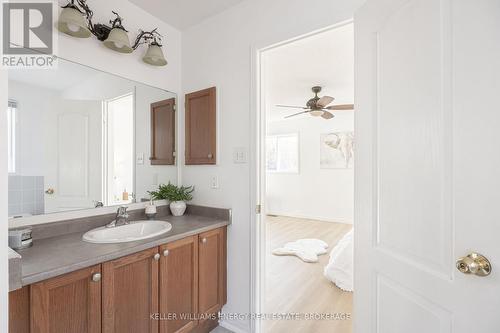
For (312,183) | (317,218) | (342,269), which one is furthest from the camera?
(312,183)

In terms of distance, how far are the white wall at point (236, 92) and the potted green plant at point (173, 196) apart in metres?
0.14

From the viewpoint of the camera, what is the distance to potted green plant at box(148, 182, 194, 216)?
6.72 feet

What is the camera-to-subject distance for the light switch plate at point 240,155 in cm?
185

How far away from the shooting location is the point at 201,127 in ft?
6.81

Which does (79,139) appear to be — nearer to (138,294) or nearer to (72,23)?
(72,23)

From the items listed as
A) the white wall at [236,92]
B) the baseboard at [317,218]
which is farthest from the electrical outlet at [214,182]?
the baseboard at [317,218]

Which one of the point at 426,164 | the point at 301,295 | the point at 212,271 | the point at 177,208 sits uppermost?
the point at 426,164

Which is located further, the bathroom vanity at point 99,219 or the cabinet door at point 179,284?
the cabinet door at point 179,284

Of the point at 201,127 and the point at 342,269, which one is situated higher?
the point at 201,127

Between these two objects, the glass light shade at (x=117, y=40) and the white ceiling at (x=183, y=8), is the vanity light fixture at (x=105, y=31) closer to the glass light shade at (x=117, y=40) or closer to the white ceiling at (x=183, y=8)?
the glass light shade at (x=117, y=40)

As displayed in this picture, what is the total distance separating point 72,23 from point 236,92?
3.50 ft

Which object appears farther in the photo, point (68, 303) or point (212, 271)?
point (212, 271)

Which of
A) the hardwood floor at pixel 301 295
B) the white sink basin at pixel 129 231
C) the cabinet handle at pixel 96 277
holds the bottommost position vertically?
the hardwood floor at pixel 301 295

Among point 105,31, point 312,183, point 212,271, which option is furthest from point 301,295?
point 312,183
